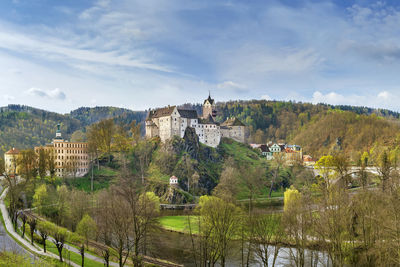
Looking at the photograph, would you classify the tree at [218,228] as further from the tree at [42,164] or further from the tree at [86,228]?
the tree at [42,164]

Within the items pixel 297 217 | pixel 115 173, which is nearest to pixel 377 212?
pixel 297 217

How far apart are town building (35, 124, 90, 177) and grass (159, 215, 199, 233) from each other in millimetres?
31103

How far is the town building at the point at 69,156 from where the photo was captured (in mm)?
79500

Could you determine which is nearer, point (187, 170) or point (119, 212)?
point (119, 212)

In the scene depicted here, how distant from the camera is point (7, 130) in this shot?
574 ft

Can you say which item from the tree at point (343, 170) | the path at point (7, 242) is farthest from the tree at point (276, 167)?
the path at point (7, 242)

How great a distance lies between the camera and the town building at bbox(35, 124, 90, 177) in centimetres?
7950

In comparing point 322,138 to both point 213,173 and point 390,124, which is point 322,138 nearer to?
point 390,124

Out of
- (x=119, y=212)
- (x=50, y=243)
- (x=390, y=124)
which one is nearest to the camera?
(x=119, y=212)

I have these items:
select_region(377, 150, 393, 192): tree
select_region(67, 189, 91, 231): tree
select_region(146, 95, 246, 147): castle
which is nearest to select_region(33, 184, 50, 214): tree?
select_region(67, 189, 91, 231): tree

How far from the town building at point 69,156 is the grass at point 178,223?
1225 inches

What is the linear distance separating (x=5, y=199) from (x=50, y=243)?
95.4ft

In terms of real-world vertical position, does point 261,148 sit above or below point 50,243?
above

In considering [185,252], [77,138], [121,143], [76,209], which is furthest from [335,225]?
[77,138]
